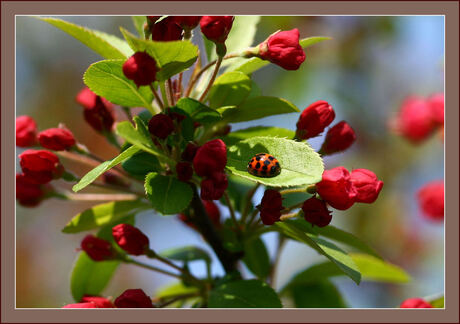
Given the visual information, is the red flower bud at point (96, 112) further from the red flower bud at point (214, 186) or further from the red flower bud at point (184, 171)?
the red flower bud at point (214, 186)

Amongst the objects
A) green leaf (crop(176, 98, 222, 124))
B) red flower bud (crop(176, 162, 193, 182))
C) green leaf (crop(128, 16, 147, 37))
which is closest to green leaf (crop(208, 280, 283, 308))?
red flower bud (crop(176, 162, 193, 182))

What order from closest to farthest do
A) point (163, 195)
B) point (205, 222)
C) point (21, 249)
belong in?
point (163, 195) → point (205, 222) → point (21, 249)

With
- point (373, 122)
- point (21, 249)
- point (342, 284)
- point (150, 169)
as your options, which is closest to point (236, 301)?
point (150, 169)

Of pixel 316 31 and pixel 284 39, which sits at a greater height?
pixel 316 31

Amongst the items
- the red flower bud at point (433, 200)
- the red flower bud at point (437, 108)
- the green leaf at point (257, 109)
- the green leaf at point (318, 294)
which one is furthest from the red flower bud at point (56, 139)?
the red flower bud at point (437, 108)

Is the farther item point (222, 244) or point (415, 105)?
point (415, 105)

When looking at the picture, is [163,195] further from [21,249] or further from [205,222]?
[21,249]

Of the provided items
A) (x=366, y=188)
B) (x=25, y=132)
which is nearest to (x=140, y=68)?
(x=366, y=188)
